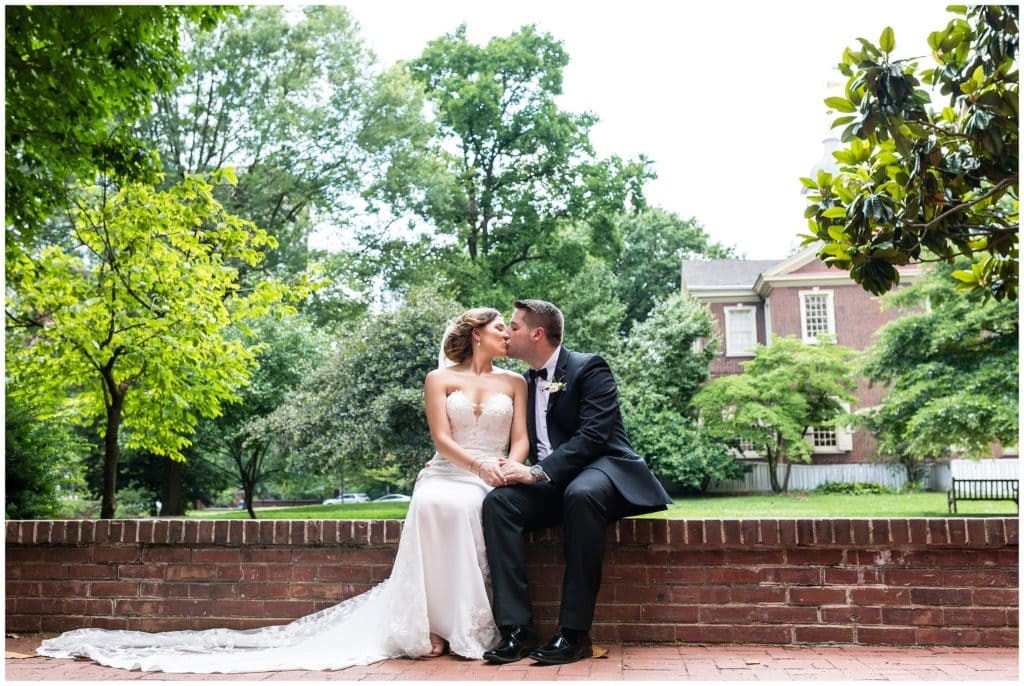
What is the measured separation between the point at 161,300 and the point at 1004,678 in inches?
416

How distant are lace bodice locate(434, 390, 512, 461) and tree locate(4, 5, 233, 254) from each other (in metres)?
5.29

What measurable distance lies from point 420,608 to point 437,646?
0.22m

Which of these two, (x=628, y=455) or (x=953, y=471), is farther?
(x=953, y=471)

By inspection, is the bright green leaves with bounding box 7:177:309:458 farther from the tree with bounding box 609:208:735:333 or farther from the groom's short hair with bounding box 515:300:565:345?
the tree with bounding box 609:208:735:333

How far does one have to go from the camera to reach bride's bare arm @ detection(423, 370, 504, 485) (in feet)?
16.0

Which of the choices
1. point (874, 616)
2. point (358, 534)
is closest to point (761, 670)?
point (874, 616)

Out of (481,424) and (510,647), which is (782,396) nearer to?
(481,424)

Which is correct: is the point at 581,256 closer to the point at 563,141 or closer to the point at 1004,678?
the point at 563,141

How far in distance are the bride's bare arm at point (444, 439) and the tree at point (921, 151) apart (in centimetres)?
219

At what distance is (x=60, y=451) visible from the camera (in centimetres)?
796

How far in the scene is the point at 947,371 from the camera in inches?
748

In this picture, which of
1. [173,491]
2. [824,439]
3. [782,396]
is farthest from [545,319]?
[824,439]

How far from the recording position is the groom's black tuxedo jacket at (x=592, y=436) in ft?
15.7

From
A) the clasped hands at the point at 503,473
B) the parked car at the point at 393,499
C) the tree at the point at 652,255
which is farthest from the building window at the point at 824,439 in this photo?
the clasped hands at the point at 503,473
